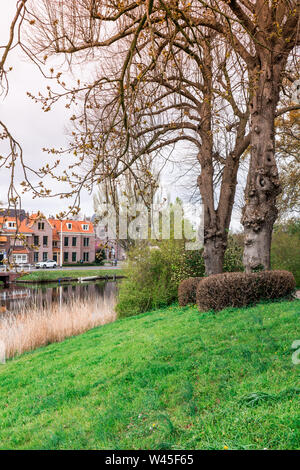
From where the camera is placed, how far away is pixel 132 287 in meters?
13.1

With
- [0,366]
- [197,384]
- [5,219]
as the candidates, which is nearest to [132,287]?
[0,366]

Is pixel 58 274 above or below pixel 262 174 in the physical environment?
below

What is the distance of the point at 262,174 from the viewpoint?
785cm

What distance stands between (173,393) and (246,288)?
421 cm

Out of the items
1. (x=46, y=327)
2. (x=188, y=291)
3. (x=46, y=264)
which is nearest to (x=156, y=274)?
(x=188, y=291)

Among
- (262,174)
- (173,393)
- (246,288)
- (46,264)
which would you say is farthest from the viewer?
(46,264)

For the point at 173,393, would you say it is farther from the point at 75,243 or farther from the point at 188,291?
the point at 75,243

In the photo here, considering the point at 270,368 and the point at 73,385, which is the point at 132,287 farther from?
the point at 270,368

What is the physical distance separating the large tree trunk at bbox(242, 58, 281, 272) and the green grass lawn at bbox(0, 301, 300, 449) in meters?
1.76

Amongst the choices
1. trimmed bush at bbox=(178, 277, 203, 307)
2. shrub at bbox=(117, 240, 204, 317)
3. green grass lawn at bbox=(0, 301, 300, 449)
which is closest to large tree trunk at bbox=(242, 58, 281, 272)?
green grass lawn at bbox=(0, 301, 300, 449)

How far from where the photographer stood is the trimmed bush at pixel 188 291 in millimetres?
10314

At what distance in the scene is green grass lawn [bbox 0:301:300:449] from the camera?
2895mm

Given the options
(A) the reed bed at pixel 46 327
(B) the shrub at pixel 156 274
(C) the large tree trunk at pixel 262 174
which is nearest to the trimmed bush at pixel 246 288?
(C) the large tree trunk at pixel 262 174

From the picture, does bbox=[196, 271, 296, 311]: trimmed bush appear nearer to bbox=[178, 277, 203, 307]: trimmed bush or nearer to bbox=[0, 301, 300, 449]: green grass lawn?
bbox=[0, 301, 300, 449]: green grass lawn
